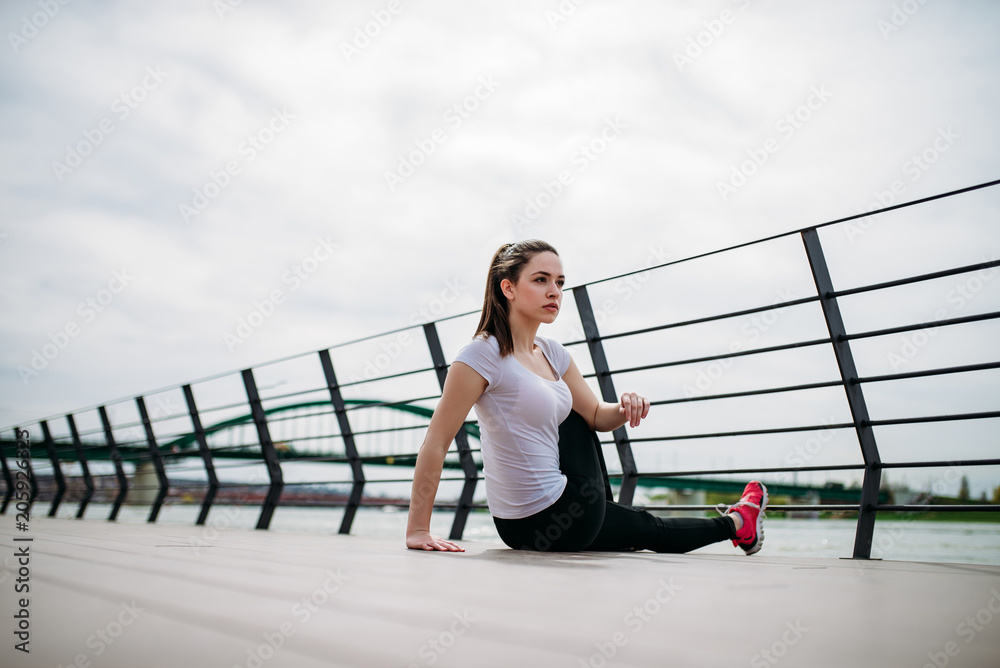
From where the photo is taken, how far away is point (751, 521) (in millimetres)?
2096

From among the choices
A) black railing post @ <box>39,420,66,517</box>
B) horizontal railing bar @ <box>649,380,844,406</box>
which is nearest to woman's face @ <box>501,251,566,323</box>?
horizontal railing bar @ <box>649,380,844,406</box>

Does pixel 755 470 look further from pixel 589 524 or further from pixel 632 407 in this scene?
pixel 589 524

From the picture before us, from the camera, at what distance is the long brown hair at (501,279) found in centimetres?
211

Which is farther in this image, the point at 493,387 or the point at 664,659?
the point at 493,387

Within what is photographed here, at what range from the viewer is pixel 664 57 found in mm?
3109

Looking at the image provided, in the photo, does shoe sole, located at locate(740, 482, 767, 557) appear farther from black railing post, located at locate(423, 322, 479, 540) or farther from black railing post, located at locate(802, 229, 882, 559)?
black railing post, located at locate(423, 322, 479, 540)

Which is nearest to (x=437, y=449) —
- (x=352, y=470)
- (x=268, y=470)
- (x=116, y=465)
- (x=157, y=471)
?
(x=352, y=470)

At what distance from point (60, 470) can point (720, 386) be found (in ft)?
23.9

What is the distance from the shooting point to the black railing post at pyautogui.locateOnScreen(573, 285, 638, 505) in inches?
109

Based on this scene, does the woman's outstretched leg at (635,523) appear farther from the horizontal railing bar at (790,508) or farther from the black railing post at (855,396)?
the black railing post at (855,396)

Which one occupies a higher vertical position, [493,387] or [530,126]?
[530,126]

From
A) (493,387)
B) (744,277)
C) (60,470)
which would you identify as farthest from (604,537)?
(60,470)

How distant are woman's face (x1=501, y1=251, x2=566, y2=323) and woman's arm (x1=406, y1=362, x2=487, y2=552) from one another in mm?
310

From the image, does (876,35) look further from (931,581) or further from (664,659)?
(664,659)
